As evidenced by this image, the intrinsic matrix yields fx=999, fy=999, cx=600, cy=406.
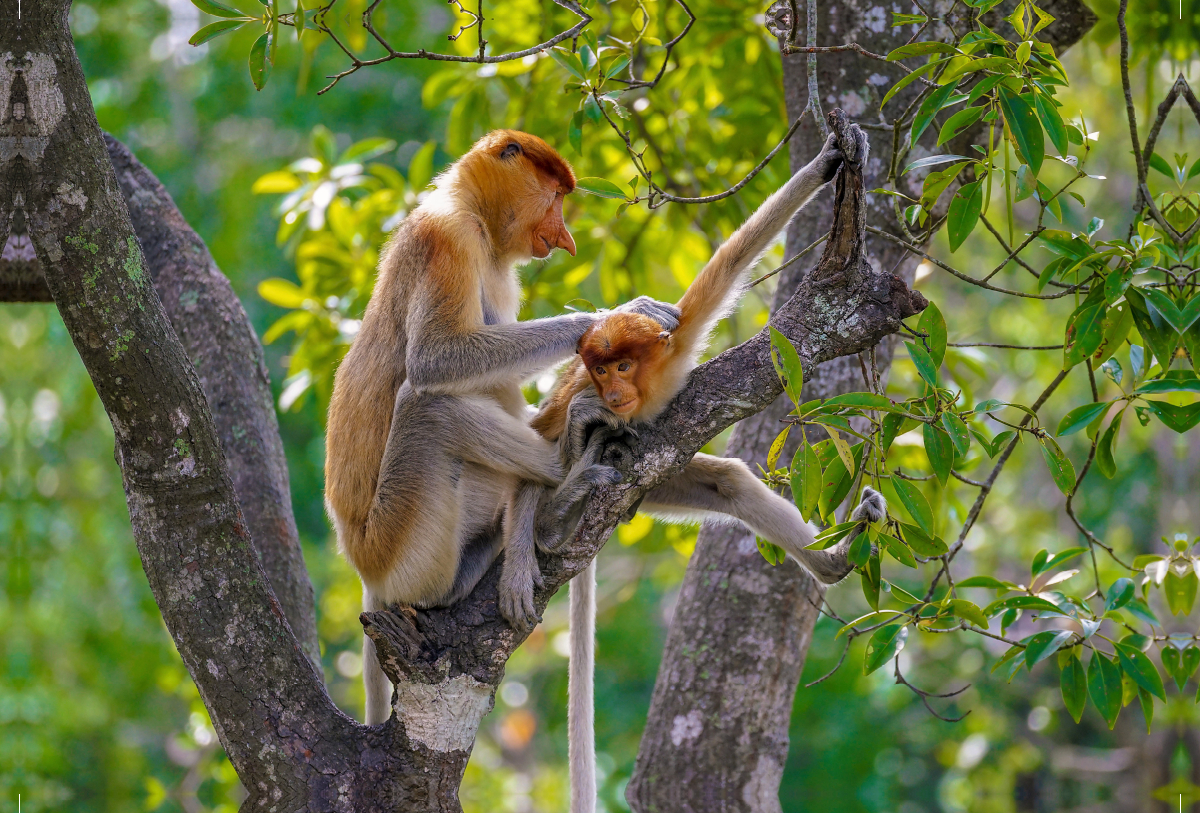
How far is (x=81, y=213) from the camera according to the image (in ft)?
7.73

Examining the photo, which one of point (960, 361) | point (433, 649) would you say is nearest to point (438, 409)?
point (433, 649)

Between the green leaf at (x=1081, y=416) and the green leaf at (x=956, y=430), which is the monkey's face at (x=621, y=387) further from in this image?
the green leaf at (x=1081, y=416)

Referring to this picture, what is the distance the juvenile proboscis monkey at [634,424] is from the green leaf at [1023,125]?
1.42ft

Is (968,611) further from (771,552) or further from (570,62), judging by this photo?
(570,62)

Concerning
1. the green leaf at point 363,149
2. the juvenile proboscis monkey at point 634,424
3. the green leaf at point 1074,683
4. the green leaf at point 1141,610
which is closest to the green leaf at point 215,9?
the juvenile proboscis monkey at point 634,424

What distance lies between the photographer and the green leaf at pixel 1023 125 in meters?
2.36

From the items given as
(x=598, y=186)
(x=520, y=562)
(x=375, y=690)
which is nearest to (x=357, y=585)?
(x=375, y=690)

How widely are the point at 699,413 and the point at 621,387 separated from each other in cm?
23

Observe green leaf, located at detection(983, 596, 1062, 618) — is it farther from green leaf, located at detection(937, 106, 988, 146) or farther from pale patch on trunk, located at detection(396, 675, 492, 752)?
pale patch on trunk, located at detection(396, 675, 492, 752)

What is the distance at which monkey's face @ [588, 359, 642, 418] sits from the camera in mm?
2791

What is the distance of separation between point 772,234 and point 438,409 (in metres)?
1.15

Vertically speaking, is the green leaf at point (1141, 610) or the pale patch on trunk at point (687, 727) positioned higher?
the green leaf at point (1141, 610)

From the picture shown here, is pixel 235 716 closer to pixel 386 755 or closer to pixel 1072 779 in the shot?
pixel 386 755

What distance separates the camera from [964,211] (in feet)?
8.25
